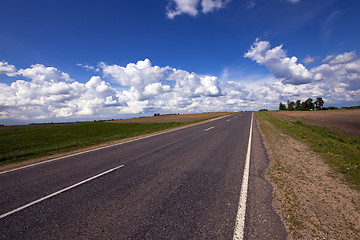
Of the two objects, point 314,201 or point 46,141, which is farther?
point 46,141

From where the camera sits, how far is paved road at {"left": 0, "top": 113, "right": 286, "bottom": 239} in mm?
2824

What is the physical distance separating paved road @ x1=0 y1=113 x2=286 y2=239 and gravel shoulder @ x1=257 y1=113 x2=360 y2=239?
1.03ft

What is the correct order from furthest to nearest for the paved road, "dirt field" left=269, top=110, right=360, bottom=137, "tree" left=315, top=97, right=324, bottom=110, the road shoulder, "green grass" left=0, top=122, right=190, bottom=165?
1. "tree" left=315, top=97, right=324, bottom=110
2. "dirt field" left=269, top=110, right=360, bottom=137
3. "green grass" left=0, top=122, right=190, bottom=165
4. the paved road
5. the road shoulder

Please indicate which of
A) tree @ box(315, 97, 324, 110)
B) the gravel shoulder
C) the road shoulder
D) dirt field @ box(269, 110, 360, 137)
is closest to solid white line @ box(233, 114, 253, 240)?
the road shoulder

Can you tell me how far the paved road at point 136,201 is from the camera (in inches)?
111

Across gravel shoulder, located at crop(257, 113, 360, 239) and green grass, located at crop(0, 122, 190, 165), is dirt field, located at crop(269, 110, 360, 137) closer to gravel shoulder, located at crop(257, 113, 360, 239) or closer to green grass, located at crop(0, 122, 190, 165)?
gravel shoulder, located at crop(257, 113, 360, 239)

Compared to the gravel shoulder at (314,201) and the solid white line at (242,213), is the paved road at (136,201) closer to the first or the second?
the solid white line at (242,213)

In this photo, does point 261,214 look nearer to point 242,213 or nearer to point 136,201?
point 242,213

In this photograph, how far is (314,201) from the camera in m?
3.58

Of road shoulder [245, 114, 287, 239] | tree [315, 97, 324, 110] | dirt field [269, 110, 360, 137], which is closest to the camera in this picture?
road shoulder [245, 114, 287, 239]

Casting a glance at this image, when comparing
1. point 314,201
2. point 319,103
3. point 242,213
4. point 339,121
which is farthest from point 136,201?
point 319,103

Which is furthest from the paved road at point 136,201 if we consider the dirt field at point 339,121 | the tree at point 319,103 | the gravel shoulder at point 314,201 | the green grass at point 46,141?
the tree at point 319,103

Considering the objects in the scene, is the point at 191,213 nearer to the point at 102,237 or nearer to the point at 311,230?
the point at 102,237

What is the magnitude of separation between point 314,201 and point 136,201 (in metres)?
4.17
